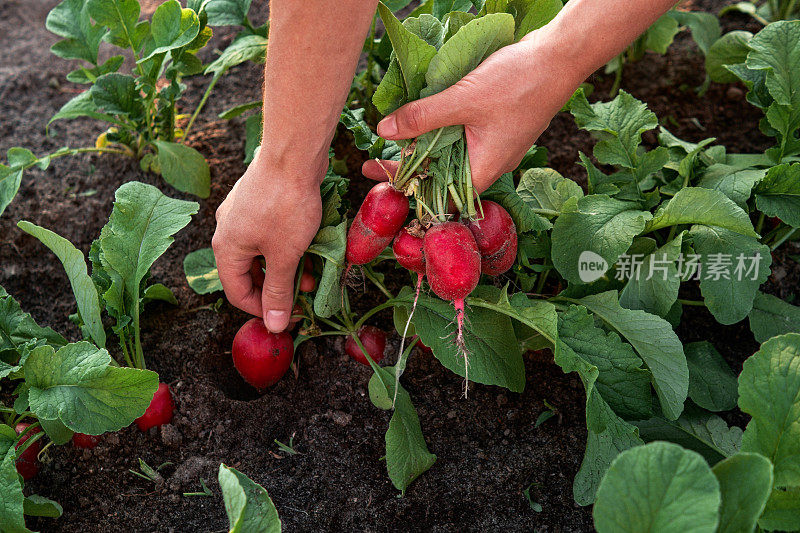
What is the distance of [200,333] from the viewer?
82.0 inches

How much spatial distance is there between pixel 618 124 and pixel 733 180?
14.4 inches

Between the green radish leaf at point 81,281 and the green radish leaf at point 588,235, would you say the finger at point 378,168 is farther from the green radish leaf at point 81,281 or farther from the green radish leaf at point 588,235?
the green radish leaf at point 81,281

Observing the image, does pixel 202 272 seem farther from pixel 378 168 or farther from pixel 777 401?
pixel 777 401

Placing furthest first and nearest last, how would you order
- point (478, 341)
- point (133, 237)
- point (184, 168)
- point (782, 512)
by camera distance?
point (184, 168) → point (133, 237) → point (478, 341) → point (782, 512)

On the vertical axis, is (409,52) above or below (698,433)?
above

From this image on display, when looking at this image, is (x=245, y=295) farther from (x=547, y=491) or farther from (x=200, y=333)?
(x=547, y=491)

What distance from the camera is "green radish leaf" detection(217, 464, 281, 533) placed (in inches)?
49.3

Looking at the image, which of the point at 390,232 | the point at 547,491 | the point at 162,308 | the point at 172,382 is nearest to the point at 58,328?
the point at 162,308

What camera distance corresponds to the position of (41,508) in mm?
1626

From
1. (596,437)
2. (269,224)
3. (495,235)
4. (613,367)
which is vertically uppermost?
(269,224)

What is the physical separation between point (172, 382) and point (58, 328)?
455 millimetres

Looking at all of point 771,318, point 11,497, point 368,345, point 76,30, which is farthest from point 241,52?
point 771,318

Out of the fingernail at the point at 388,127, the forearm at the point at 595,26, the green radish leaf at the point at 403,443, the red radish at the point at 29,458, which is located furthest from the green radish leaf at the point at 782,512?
Result: the red radish at the point at 29,458

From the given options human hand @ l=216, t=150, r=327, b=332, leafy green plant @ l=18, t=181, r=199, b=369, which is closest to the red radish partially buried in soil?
human hand @ l=216, t=150, r=327, b=332
